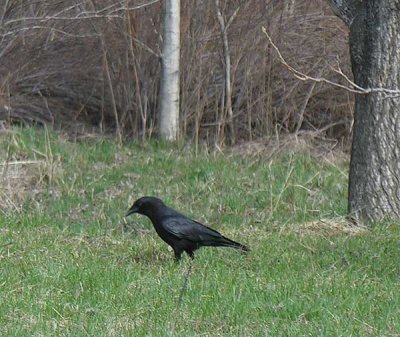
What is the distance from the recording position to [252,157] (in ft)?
44.0

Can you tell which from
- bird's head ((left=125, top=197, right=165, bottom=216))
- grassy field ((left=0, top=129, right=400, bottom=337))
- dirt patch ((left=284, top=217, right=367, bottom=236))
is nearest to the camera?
grassy field ((left=0, top=129, right=400, bottom=337))

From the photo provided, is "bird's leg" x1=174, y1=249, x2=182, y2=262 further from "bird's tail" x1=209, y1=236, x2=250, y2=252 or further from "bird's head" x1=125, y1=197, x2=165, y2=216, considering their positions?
"bird's head" x1=125, y1=197, x2=165, y2=216

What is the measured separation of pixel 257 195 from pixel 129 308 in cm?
483

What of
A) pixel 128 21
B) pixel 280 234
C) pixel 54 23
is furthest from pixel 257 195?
pixel 54 23

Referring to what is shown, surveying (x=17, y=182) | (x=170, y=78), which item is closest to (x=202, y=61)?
(x=170, y=78)

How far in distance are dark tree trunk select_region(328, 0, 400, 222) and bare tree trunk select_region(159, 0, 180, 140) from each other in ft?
16.2

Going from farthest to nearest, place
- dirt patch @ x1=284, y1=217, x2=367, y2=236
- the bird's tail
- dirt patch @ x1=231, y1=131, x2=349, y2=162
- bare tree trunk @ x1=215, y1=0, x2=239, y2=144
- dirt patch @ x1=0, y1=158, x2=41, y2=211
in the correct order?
bare tree trunk @ x1=215, y1=0, x2=239, y2=144 → dirt patch @ x1=231, y1=131, x2=349, y2=162 → dirt patch @ x1=0, y1=158, x2=41, y2=211 → dirt patch @ x1=284, y1=217, x2=367, y2=236 → the bird's tail

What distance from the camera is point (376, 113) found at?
9.45 m

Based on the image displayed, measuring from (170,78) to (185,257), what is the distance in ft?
21.1

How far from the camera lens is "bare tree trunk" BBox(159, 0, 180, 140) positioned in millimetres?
14156

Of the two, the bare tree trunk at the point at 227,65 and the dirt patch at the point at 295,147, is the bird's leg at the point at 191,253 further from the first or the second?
the bare tree trunk at the point at 227,65

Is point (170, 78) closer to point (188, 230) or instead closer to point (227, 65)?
point (227, 65)

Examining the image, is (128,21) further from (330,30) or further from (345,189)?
(345,189)

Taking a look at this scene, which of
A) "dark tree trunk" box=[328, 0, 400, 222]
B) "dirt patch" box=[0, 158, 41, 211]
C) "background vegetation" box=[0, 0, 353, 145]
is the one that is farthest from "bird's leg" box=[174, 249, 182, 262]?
"background vegetation" box=[0, 0, 353, 145]
